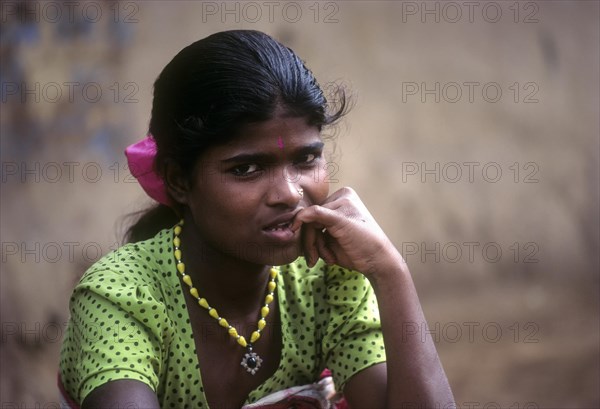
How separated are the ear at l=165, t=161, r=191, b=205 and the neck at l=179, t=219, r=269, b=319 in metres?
0.08

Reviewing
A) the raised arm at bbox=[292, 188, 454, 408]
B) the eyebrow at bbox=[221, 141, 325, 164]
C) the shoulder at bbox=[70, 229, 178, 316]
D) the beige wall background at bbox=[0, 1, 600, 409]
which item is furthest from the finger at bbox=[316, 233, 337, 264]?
the beige wall background at bbox=[0, 1, 600, 409]

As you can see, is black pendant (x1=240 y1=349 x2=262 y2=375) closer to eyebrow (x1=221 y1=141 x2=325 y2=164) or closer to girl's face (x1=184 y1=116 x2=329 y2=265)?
girl's face (x1=184 y1=116 x2=329 y2=265)

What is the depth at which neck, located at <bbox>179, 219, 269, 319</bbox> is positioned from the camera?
86.2 inches

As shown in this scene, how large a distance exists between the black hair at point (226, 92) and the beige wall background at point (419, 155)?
1.42 metres

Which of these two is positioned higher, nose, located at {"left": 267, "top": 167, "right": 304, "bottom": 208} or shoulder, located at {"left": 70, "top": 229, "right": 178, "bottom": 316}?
nose, located at {"left": 267, "top": 167, "right": 304, "bottom": 208}

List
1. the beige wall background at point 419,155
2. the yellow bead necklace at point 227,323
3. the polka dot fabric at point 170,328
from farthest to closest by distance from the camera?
the beige wall background at point 419,155 < the yellow bead necklace at point 227,323 < the polka dot fabric at point 170,328

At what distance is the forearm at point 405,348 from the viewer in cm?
206

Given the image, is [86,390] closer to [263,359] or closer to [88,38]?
[263,359]

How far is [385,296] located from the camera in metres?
2.13

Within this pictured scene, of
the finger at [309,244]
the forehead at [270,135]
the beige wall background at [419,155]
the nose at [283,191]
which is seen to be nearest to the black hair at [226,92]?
the forehead at [270,135]

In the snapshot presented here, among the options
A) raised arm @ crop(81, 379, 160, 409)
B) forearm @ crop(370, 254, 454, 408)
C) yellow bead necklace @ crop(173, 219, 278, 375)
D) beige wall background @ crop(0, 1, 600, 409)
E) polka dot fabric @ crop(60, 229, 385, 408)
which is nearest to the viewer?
raised arm @ crop(81, 379, 160, 409)

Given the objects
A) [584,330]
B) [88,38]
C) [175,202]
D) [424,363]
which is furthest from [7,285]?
[584,330]

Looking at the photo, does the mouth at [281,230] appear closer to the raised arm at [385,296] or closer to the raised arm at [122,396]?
the raised arm at [385,296]

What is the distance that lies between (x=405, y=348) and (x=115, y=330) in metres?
0.63
